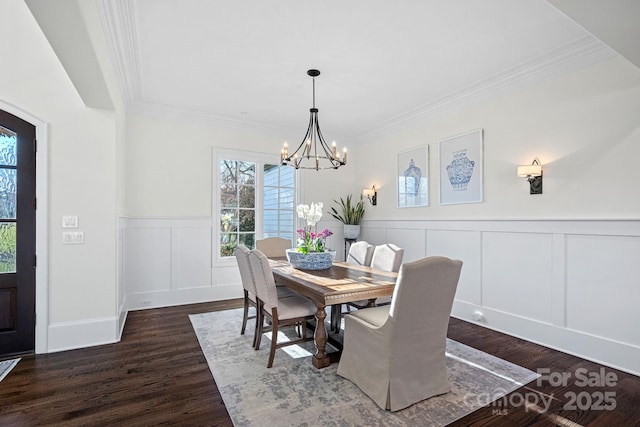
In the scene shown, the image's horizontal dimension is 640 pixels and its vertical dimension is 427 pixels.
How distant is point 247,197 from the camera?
16.7 ft

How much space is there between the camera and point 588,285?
2.85 meters

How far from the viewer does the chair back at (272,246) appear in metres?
4.34

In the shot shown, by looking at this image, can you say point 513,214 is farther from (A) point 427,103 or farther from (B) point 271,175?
(B) point 271,175

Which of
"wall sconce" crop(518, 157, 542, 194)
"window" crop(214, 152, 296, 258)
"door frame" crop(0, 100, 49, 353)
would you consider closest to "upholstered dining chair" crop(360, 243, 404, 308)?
"wall sconce" crop(518, 157, 542, 194)

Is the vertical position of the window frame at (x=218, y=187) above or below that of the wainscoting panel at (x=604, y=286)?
above

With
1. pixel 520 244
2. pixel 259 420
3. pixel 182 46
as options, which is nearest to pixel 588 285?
pixel 520 244

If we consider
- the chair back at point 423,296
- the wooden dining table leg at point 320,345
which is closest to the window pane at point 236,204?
the wooden dining table leg at point 320,345

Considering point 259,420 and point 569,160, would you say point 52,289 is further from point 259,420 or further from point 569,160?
point 569,160

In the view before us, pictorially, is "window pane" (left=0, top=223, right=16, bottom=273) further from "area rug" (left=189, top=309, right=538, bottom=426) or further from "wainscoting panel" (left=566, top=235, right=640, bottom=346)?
"wainscoting panel" (left=566, top=235, right=640, bottom=346)

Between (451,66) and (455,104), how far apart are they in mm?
855

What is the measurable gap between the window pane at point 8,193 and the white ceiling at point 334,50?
1.33 m

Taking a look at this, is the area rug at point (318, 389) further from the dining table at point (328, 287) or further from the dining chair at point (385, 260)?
the dining chair at point (385, 260)

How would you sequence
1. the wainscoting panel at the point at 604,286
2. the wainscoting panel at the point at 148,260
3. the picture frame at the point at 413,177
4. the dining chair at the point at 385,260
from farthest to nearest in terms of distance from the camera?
the picture frame at the point at 413,177 < the wainscoting panel at the point at 148,260 < the dining chair at the point at 385,260 < the wainscoting panel at the point at 604,286

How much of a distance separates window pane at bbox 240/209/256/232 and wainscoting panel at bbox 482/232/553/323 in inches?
127
